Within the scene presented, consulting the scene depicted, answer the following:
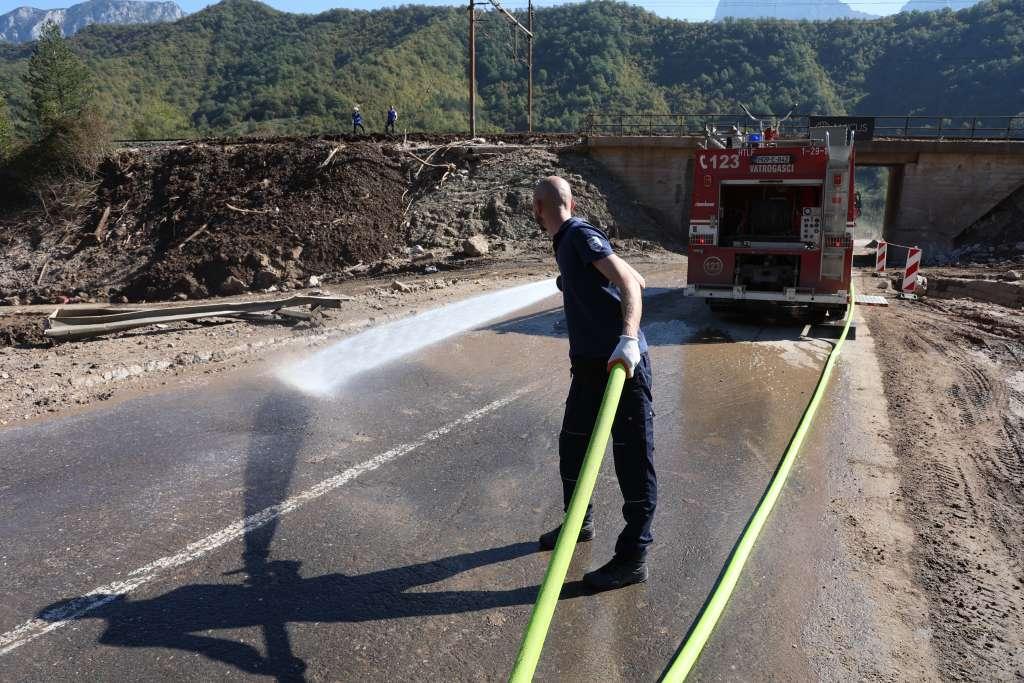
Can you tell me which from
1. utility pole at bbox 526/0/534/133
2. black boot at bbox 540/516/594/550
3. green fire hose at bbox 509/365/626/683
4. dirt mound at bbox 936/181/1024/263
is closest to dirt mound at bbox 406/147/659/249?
utility pole at bbox 526/0/534/133

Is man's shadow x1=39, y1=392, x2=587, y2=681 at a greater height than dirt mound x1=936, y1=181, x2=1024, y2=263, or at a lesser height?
greater

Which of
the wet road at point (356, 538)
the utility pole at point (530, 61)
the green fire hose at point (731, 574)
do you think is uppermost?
the utility pole at point (530, 61)

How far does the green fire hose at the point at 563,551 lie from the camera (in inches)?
90.6

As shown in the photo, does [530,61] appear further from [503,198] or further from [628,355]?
[628,355]

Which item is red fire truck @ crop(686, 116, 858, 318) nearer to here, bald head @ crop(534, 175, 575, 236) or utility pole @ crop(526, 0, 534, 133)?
bald head @ crop(534, 175, 575, 236)

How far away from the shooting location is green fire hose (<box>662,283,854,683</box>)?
2787 mm

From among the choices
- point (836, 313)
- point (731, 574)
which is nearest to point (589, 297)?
point (731, 574)

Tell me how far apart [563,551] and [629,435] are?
1126mm

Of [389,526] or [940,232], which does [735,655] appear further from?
[940,232]

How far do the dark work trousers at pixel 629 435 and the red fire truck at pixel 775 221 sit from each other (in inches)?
336

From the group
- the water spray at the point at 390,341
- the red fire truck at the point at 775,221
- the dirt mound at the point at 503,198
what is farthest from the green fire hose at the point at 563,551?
the dirt mound at the point at 503,198

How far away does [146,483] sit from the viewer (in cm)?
506

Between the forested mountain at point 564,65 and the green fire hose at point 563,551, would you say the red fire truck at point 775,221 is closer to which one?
the green fire hose at point 563,551

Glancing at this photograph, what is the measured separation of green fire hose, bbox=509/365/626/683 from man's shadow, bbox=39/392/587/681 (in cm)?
105
